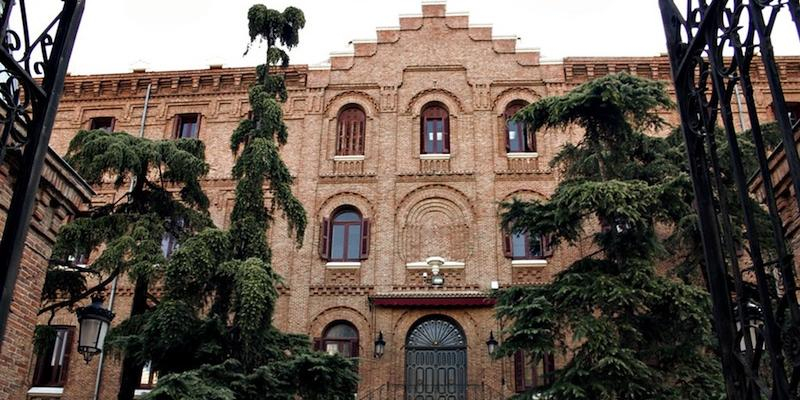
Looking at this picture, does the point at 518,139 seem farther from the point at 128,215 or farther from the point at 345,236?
the point at 128,215

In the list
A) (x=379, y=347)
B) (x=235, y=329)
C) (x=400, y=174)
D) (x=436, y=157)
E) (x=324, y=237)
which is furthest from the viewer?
(x=436, y=157)

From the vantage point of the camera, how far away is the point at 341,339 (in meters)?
20.7

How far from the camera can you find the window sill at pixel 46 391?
20.4m

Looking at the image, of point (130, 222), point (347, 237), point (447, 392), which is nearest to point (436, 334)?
point (447, 392)

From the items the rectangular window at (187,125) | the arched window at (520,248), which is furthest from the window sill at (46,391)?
the arched window at (520,248)

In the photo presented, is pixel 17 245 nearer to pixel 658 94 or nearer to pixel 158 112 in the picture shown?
pixel 658 94

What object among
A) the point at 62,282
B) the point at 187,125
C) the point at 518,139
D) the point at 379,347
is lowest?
the point at 379,347

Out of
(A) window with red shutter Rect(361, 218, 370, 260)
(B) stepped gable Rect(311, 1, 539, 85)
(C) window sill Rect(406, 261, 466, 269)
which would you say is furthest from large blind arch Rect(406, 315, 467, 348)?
(B) stepped gable Rect(311, 1, 539, 85)

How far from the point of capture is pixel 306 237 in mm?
21969

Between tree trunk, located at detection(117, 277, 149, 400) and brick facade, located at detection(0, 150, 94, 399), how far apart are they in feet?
18.3

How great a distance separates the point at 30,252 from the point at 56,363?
14094mm

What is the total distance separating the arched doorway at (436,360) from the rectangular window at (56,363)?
9.59m

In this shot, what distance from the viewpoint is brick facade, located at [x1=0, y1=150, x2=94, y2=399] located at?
26.6ft

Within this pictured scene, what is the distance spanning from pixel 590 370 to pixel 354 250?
9897mm
